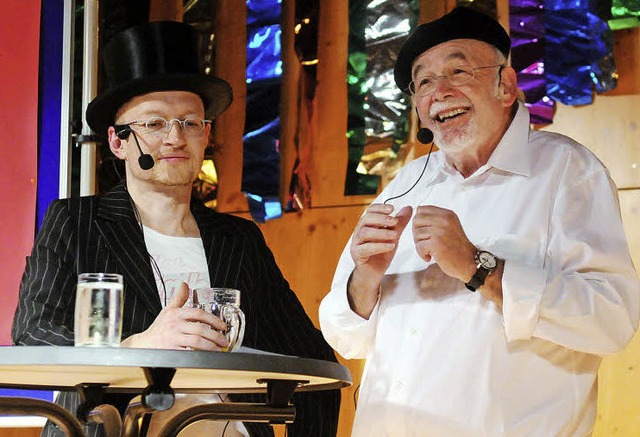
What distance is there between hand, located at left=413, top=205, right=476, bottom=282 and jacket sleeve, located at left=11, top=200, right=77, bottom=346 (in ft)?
2.85

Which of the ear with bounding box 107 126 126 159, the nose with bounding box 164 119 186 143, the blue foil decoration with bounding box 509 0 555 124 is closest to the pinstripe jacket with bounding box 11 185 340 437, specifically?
the ear with bounding box 107 126 126 159

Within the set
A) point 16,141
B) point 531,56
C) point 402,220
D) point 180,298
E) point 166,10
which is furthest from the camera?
point 166,10

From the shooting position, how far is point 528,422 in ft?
7.86

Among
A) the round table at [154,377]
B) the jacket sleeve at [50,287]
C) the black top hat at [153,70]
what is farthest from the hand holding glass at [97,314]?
the black top hat at [153,70]

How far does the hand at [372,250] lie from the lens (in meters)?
2.51

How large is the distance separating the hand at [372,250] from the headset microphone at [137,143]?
719 millimetres

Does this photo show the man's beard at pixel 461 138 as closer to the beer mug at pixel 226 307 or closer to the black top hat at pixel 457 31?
the black top hat at pixel 457 31

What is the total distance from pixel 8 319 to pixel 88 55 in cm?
109

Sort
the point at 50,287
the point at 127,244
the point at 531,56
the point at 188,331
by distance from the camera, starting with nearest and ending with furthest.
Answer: the point at 188,331, the point at 50,287, the point at 127,244, the point at 531,56

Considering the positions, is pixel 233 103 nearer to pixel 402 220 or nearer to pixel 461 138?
pixel 461 138

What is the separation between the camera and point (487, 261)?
2418mm

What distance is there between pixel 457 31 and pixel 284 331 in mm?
1003

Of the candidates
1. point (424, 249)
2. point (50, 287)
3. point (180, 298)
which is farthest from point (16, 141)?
point (424, 249)

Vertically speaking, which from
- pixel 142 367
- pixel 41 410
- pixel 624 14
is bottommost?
pixel 41 410
